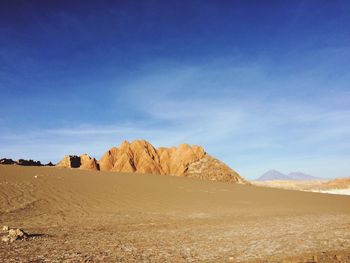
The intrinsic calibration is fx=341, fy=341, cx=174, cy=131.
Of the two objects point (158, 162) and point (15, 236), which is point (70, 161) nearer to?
point (158, 162)

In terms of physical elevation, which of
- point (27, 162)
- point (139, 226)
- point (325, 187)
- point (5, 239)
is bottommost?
point (139, 226)

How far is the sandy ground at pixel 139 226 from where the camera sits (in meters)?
9.25

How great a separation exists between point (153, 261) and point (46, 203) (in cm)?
1424

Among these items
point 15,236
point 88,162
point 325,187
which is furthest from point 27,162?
point 325,187

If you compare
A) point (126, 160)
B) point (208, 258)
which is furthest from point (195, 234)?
point (126, 160)

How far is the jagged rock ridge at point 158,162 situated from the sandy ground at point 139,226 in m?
32.6

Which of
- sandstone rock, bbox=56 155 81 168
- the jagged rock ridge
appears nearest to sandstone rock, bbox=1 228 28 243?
the jagged rock ridge

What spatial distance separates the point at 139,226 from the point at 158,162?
55940mm

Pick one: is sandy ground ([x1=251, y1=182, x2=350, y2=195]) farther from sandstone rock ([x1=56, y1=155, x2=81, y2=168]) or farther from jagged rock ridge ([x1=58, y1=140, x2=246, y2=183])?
sandstone rock ([x1=56, y1=155, x2=81, y2=168])

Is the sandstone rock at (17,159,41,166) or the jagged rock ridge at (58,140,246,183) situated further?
the jagged rock ridge at (58,140,246,183)

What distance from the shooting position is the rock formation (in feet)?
216

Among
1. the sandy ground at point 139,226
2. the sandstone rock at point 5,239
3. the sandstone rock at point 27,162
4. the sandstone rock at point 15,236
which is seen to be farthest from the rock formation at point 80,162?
the sandstone rock at point 5,239

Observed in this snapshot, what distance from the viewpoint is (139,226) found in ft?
50.7

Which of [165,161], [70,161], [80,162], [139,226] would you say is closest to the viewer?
[139,226]
